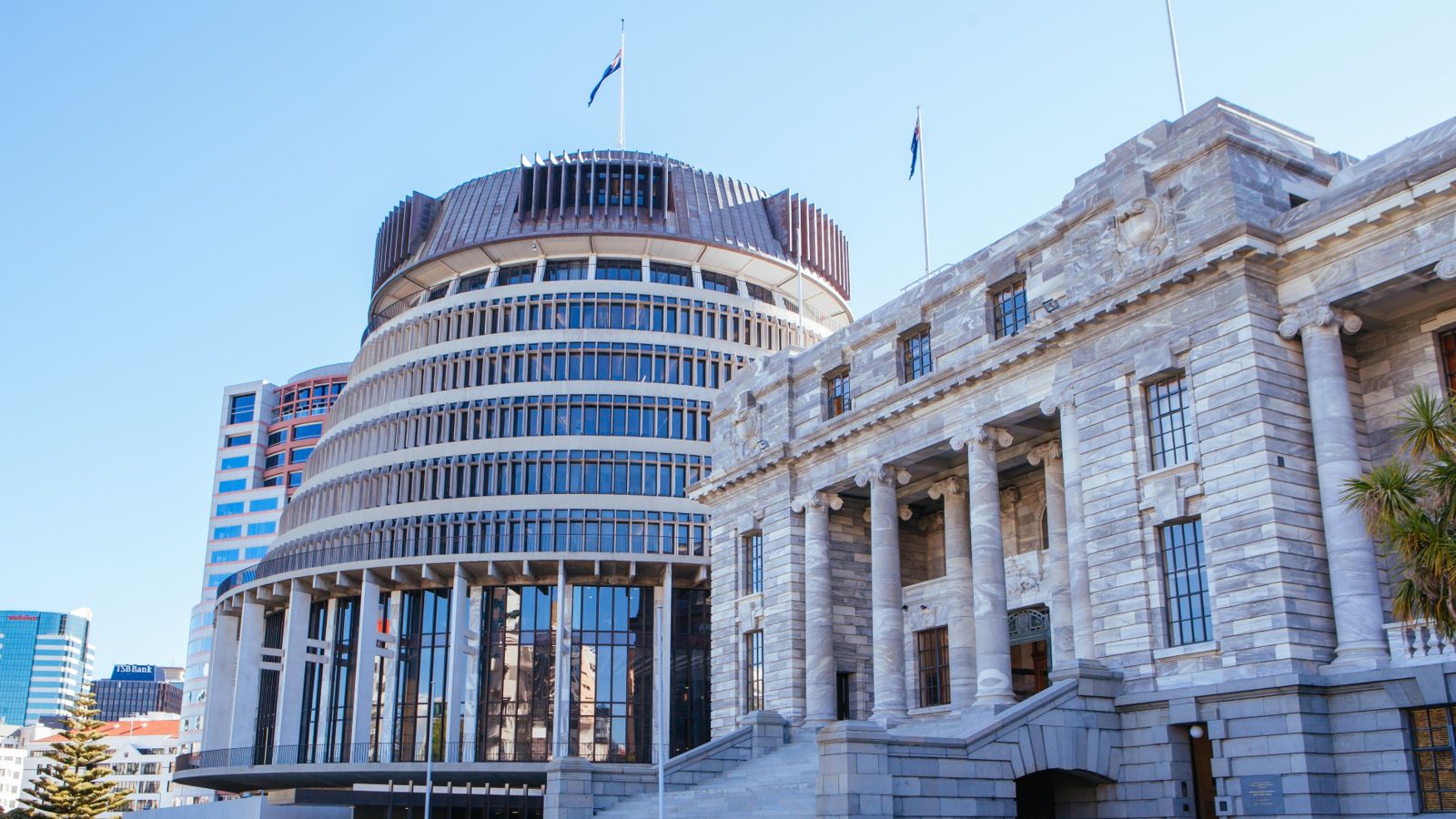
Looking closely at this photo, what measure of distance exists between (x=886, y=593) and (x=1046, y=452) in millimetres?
7114

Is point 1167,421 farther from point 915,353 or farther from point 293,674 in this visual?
point 293,674

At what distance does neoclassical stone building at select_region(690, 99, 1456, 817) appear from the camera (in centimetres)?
2859

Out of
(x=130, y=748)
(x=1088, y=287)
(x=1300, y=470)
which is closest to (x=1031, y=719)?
(x=1300, y=470)

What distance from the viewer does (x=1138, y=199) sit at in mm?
34438

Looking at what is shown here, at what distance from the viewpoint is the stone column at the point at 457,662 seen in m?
67.2

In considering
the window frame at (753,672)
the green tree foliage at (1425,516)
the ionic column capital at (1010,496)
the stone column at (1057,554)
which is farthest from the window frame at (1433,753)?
the window frame at (753,672)

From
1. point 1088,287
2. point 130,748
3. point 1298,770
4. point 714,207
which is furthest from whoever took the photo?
point 130,748

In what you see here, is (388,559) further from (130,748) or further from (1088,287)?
(130,748)

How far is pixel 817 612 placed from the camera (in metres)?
45.5

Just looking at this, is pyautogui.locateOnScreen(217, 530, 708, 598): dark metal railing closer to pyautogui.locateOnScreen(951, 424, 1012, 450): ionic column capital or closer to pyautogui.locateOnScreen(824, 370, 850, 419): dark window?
pyautogui.locateOnScreen(824, 370, 850, 419): dark window

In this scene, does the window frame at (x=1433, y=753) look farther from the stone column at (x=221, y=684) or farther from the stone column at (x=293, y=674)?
the stone column at (x=221, y=684)

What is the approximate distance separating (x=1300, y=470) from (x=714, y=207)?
51.3 m

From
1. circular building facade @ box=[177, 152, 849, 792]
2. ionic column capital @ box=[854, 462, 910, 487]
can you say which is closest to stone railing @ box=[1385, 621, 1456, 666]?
ionic column capital @ box=[854, 462, 910, 487]

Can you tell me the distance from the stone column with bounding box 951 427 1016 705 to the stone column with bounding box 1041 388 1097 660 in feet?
8.63
